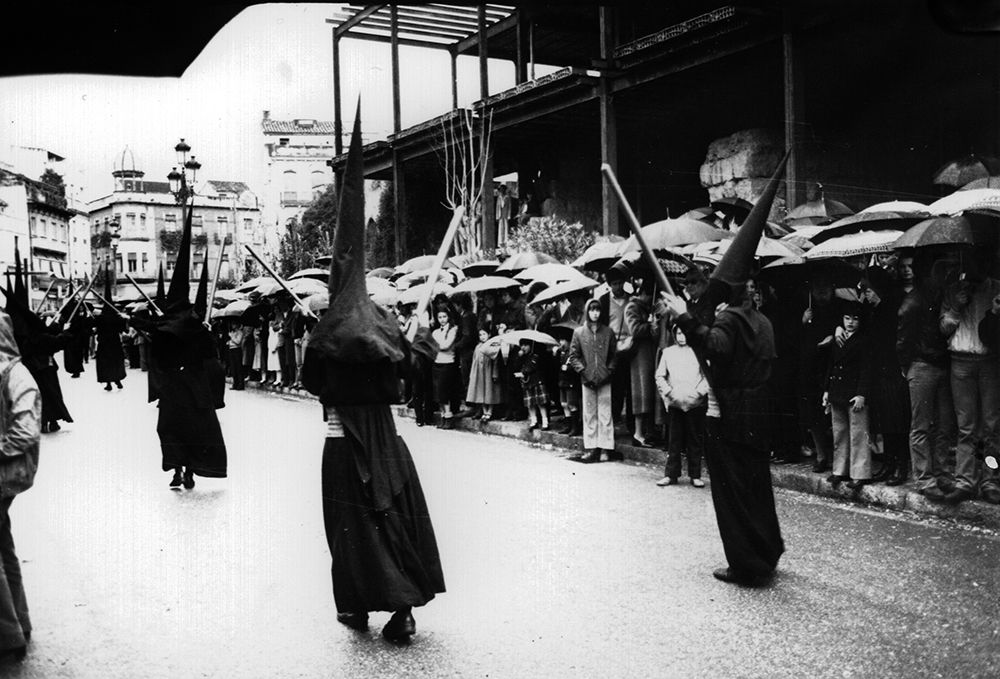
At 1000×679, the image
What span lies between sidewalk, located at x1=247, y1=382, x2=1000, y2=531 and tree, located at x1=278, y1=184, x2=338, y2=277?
349 cm

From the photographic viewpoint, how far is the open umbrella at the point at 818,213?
34.8 feet

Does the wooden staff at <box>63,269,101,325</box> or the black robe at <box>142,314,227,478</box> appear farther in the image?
the black robe at <box>142,314,227,478</box>

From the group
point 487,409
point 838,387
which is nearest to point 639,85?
point 487,409

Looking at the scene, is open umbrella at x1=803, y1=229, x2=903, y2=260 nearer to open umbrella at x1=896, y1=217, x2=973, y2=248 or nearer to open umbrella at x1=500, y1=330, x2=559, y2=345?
open umbrella at x1=896, y1=217, x2=973, y2=248

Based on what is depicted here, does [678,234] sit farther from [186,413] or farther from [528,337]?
[186,413]

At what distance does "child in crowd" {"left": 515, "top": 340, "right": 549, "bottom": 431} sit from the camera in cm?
1184

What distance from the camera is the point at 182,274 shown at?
27.0 feet

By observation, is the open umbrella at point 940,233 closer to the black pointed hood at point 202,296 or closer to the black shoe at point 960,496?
the black shoe at point 960,496

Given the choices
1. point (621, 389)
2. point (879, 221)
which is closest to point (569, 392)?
point (621, 389)

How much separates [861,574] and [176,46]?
4849mm

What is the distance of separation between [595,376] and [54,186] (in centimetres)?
585

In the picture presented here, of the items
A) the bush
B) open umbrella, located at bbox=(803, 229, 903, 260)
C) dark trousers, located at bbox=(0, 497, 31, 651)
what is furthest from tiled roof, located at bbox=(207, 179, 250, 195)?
the bush

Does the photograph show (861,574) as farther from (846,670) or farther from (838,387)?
(838,387)

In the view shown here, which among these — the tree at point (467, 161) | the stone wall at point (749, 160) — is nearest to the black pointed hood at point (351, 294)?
the tree at point (467, 161)
